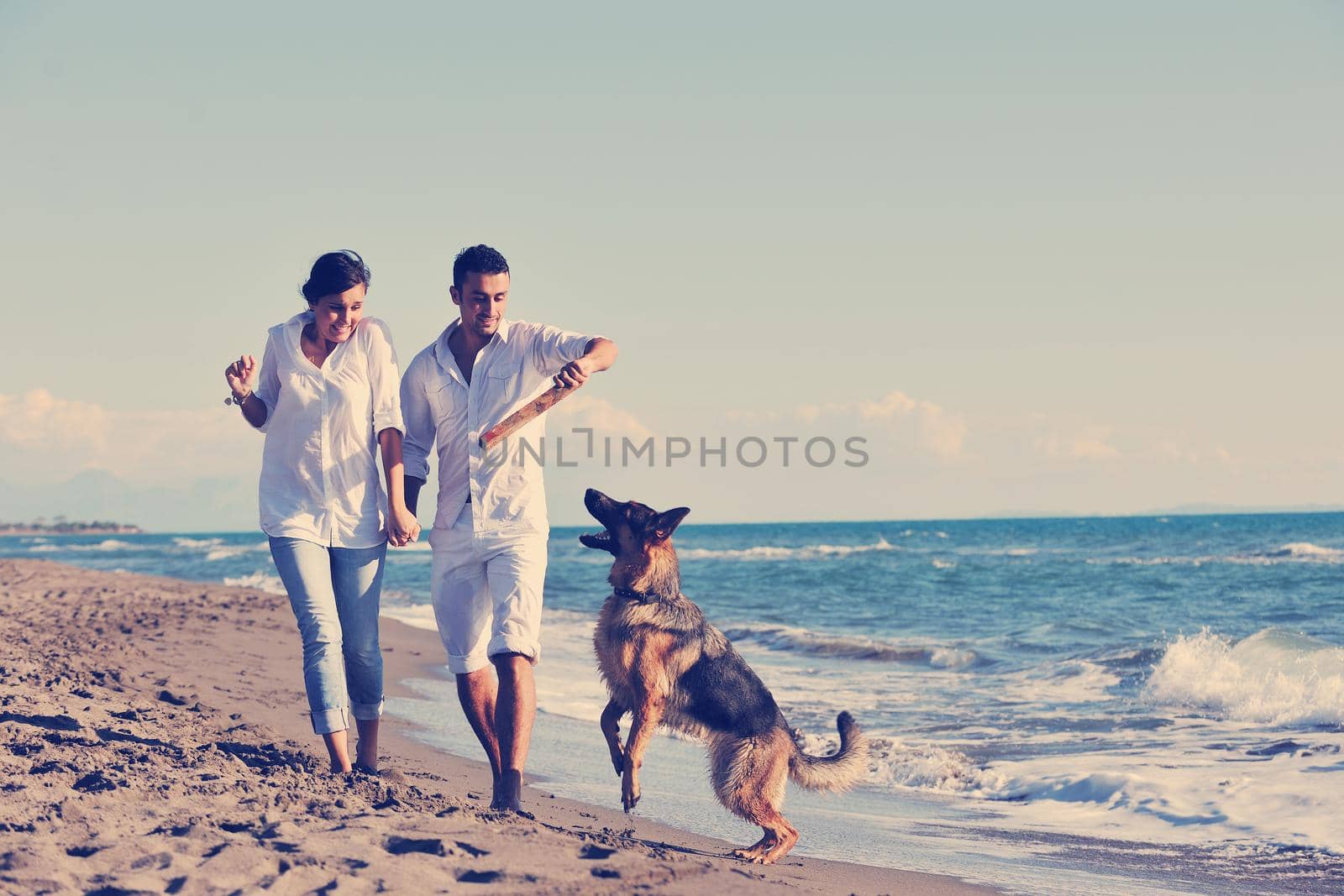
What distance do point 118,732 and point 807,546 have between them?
153 ft

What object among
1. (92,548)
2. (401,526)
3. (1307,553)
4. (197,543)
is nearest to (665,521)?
(401,526)

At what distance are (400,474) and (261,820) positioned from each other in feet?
4.51

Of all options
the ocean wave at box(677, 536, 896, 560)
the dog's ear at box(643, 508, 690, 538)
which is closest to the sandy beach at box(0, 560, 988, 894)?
the dog's ear at box(643, 508, 690, 538)

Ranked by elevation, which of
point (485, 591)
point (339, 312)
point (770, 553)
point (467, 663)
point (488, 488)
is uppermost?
point (339, 312)

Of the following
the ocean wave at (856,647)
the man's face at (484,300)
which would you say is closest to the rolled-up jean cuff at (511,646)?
the man's face at (484,300)

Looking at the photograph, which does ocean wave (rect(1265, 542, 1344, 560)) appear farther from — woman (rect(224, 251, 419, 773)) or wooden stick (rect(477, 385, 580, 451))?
woman (rect(224, 251, 419, 773))

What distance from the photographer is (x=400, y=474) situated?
442 centimetres

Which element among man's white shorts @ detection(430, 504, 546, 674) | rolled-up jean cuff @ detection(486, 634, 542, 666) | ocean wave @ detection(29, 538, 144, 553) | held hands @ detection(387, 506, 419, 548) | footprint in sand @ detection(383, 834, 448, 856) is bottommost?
ocean wave @ detection(29, 538, 144, 553)

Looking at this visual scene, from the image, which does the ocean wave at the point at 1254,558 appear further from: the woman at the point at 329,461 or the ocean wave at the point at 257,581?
the woman at the point at 329,461

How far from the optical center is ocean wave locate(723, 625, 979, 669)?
12.7 m

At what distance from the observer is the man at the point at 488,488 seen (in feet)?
14.3

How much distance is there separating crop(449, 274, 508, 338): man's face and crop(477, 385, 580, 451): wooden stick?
1.18 ft

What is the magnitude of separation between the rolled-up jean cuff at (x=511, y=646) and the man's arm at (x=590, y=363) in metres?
1.01

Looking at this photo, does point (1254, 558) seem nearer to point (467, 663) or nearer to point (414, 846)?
point (467, 663)
